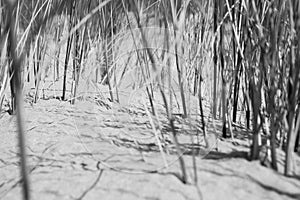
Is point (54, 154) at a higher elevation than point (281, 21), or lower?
lower

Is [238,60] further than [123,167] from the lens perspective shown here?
Yes

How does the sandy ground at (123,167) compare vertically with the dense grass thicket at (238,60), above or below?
below

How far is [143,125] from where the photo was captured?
3.41 feet

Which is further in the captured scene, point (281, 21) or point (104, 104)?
point (104, 104)

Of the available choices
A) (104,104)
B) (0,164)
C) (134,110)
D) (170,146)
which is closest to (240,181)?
(170,146)

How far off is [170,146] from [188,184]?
0.68 feet

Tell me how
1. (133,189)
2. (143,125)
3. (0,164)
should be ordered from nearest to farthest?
(133,189), (0,164), (143,125)

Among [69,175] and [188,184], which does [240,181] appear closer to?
[188,184]

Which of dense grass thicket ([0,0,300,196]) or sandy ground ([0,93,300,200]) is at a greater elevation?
dense grass thicket ([0,0,300,196])

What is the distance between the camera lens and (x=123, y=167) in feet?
2.35

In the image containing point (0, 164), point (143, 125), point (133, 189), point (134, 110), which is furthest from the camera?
point (134, 110)

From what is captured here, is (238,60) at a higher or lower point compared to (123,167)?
higher

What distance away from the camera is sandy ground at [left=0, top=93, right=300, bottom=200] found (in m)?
0.62

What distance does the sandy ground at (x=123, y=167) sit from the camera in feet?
2.04
